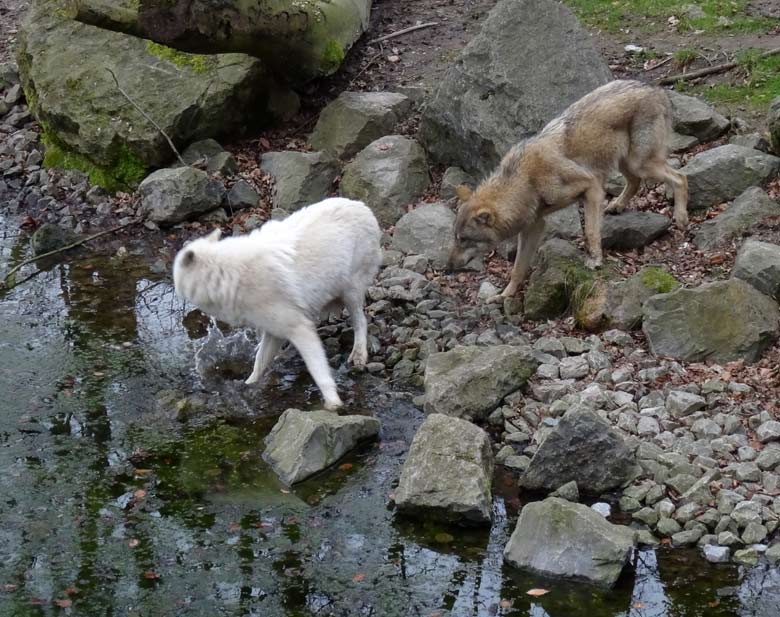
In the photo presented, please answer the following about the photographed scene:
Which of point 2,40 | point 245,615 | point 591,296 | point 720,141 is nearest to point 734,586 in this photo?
point 245,615

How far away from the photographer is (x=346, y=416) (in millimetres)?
8547

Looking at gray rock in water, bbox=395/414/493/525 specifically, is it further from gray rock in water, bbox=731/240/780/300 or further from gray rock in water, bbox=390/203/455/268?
gray rock in water, bbox=390/203/455/268

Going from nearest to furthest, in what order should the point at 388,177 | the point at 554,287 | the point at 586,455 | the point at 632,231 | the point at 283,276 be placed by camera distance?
1. the point at 586,455
2. the point at 283,276
3. the point at 554,287
4. the point at 632,231
5. the point at 388,177

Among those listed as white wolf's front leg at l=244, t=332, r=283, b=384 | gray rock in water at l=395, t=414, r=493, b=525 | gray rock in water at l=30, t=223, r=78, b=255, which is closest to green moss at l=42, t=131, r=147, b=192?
gray rock in water at l=30, t=223, r=78, b=255

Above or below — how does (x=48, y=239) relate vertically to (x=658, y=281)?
below

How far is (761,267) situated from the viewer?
929 cm

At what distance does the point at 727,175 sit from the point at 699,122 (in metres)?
1.32

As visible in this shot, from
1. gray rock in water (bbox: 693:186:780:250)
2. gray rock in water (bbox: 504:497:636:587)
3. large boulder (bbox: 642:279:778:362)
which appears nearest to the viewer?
gray rock in water (bbox: 504:497:636:587)

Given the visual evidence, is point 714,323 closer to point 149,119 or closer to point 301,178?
point 301,178

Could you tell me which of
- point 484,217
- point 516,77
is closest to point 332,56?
point 516,77

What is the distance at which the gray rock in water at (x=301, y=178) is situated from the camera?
12898mm

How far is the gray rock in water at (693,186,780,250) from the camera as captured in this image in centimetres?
1046

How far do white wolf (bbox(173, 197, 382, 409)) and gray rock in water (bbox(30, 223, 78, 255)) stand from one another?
421cm

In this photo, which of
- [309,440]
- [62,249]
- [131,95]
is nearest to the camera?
[309,440]
